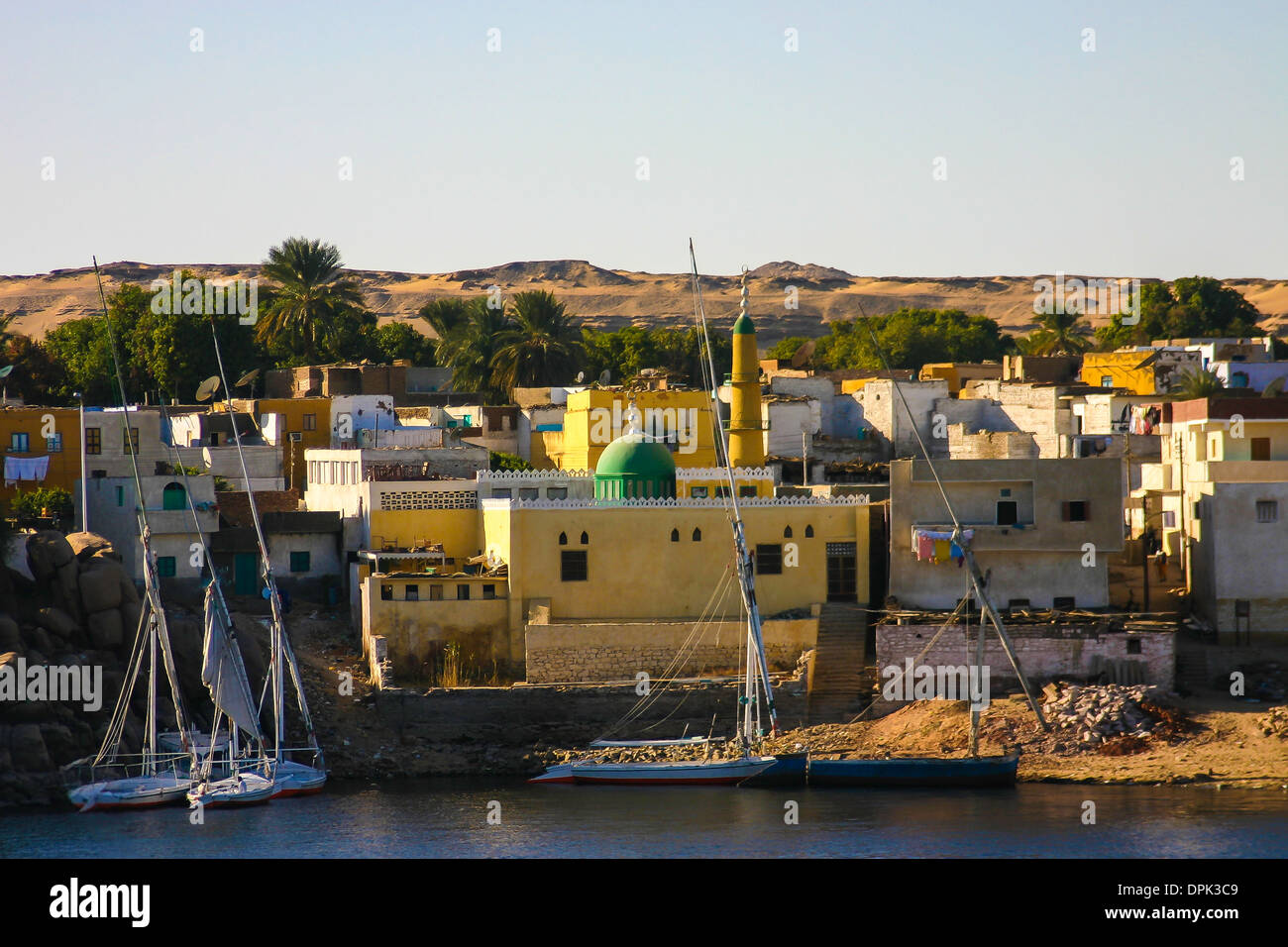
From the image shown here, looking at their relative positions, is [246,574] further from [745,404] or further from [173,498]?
[745,404]

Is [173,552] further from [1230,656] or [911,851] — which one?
[1230,656]

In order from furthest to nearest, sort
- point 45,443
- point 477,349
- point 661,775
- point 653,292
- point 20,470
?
point 653,292
point 477,349
point 45,443
point 20,470
point 661,775

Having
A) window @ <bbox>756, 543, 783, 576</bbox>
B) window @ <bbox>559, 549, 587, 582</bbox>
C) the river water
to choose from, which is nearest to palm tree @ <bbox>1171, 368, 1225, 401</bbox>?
window @ <bbox>756, 543, 783, 576</bbox>

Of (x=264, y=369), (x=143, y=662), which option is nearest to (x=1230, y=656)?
(x=143, y=662)

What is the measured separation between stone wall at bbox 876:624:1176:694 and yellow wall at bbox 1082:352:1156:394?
22260 millimetres

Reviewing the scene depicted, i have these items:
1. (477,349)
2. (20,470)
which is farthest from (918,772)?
(477,349)

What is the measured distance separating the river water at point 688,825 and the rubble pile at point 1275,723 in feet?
6.19

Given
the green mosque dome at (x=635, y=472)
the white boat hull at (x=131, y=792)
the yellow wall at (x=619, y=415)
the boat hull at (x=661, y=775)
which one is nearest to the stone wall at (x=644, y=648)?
the boat hull at (x=661, y=775)

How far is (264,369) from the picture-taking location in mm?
72625

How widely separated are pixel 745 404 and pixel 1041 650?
12.1 m

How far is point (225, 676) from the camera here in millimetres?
39438

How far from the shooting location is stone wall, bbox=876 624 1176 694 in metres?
40.6

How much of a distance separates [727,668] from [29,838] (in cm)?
1451

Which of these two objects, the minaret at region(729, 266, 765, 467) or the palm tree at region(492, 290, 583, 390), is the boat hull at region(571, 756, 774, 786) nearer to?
the minaret at region(729, 266, 765, 467)
